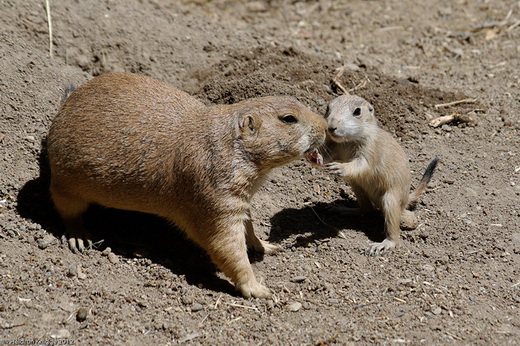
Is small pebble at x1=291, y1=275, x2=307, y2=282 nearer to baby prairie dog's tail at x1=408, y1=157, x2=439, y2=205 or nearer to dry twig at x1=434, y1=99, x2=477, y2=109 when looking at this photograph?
baby prairie dog's tail at x1=408, y1=157, x2=439, y2=205

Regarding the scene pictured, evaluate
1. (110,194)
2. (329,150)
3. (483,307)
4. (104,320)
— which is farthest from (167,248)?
(483,307)

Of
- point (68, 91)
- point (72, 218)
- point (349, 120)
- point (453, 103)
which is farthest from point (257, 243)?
point (453, 103)

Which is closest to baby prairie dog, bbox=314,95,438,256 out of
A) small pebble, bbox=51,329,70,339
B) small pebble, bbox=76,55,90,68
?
small pebble, bbox=51,329,70,339

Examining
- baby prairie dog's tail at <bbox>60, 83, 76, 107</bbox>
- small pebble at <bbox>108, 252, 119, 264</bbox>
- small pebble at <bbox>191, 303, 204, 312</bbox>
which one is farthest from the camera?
baby prairie dog's tail at <bbox>60, 83, 76, 107</bbox>

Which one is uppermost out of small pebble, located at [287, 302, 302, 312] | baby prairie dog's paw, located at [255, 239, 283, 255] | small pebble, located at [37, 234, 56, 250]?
small pebble, located at [287, 302, 302, 312]

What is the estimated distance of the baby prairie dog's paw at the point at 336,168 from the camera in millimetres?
5328

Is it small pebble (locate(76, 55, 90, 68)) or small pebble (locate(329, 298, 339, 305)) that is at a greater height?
small pebble (locate(76, 55, 90, 68))

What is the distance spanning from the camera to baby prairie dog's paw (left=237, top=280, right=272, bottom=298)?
4609 millimetres

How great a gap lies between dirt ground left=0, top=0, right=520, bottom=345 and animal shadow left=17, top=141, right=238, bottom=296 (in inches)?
0.7

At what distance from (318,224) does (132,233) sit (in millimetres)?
1749

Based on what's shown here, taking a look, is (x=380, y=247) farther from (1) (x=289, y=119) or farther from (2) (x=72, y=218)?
(2) (x=72, y=218)

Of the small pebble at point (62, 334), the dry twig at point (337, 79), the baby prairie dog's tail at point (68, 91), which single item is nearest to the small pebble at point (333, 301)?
the small pebble at point (62, 334)

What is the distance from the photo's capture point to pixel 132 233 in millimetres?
5477

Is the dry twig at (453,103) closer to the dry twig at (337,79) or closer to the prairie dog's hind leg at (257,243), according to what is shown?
the dry twig at (337,79)
